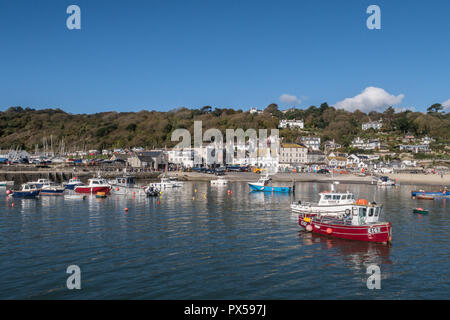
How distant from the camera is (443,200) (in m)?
54.7

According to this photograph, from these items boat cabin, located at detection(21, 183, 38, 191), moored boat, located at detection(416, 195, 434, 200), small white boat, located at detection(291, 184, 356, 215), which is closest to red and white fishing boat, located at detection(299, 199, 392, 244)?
small white boat, located at detection(291, 184, 356, 215)

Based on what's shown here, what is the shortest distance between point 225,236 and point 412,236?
15.2 metres

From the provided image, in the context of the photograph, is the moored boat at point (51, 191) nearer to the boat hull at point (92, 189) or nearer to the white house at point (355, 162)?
the boat hull at point (92, 189)

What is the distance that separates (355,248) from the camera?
2559cm

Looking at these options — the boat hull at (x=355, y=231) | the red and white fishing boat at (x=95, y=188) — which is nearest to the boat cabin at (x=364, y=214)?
the boat hull at (x=355, y=231)

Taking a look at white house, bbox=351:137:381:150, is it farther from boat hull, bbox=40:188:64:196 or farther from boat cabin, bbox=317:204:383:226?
boat cabin, bbox=317:204:383:226

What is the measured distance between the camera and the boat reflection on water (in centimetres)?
2311

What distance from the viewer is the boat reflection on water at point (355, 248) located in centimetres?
2311

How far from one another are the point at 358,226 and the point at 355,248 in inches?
71.5

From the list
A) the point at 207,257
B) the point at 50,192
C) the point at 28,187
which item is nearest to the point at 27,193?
the point at 28,187
